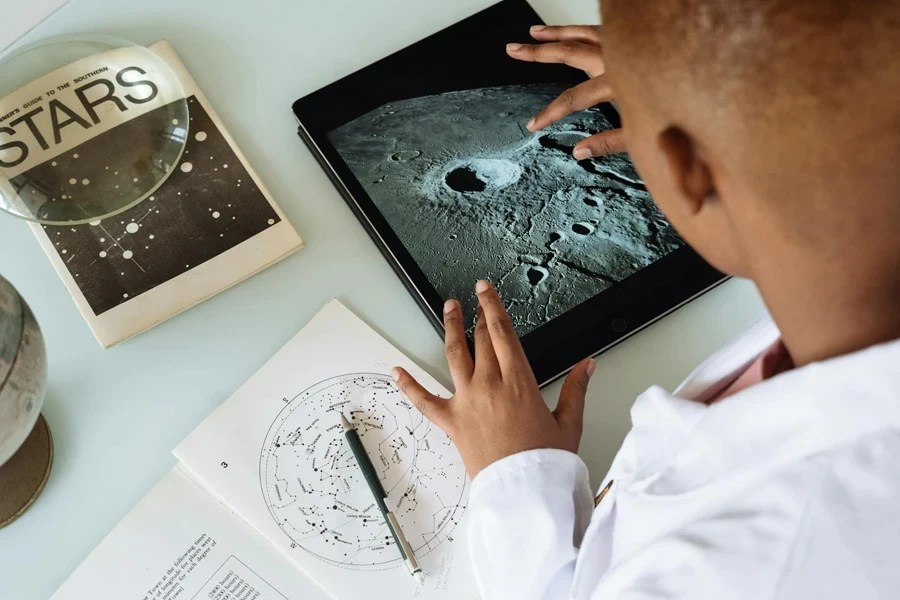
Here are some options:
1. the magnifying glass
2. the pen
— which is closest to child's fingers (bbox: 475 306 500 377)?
the pen

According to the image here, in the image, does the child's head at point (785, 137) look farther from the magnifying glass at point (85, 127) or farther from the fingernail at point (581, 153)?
the magnifying glass at point (85, 127)

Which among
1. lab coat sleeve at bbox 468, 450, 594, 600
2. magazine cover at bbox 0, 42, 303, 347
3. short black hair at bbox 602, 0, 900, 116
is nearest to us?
short black hair at bbox 602, 0, 900, 116

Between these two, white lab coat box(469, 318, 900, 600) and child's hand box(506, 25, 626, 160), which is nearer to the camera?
white lab coat box(469, 318, 900, 600)

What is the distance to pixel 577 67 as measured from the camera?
0.72 metres

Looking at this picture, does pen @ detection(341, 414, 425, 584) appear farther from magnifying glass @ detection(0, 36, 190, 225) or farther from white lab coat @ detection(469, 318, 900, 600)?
magnifying glass @ detection(0, 36, 190, 225)

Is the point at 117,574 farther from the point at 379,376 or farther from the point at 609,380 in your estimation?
the point at 609,380

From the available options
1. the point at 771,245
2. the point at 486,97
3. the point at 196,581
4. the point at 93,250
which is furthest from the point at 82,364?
the point at 771,245

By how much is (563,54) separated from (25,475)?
0.62 metres

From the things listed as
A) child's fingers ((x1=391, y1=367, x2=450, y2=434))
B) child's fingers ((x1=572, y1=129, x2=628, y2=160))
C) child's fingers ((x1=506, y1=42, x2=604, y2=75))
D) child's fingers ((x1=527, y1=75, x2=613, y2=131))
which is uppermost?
child's fingers ((x1=506, y1=42, x2=604, y2=75))

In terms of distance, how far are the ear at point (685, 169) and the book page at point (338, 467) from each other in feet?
1.00

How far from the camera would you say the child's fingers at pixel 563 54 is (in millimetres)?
709

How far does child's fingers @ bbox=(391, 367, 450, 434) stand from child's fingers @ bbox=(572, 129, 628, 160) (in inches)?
10.3

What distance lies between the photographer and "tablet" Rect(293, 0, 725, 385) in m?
0.63

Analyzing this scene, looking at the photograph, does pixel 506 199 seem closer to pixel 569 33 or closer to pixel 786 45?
pixel 569 33
